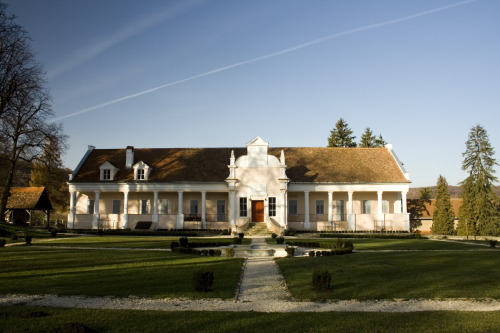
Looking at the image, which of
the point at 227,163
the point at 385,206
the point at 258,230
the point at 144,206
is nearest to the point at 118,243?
the point at 258,230

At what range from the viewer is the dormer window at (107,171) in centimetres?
3834

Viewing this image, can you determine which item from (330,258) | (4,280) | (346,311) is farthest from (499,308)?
(4,280)

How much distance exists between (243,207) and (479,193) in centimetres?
2751

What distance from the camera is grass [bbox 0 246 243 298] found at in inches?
439

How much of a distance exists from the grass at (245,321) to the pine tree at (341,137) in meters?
57.5

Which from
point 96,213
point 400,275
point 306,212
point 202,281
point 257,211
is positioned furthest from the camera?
point 96,213

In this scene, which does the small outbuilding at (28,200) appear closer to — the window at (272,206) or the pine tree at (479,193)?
the window at (272,206)

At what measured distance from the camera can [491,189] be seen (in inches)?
1797

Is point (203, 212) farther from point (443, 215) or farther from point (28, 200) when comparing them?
point (443, 215)

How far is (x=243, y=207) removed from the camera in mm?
36188

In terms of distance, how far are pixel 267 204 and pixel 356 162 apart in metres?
10.6

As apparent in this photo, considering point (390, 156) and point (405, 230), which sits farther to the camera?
point (390, 156)

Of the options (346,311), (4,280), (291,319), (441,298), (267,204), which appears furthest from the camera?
(267,204)

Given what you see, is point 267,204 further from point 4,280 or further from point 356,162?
point 4,280
